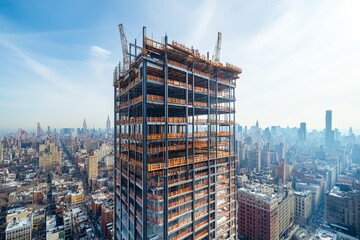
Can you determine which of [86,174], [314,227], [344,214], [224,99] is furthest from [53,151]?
[344,214]

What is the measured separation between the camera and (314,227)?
101 meters

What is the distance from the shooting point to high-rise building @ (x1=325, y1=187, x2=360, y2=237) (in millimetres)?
92588

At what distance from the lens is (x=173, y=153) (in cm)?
3422

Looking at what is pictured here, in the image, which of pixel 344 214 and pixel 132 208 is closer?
pixel 132 208

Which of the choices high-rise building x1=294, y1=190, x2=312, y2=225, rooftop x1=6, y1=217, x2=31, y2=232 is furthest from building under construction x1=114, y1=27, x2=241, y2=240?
high-rise building x1=294, y1=190, x2=312, y2=225

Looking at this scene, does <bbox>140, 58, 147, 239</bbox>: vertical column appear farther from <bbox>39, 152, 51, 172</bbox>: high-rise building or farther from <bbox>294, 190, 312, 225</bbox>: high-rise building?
<bbox>39, 152, 51, 172</bbox>: high-rise building

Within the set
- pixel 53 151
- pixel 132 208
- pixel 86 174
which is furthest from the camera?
pixel 53 151

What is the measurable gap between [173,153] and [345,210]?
121 m

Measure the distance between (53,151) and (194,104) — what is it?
736 feet

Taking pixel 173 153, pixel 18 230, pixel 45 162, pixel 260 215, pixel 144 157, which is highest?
pixel 144 157

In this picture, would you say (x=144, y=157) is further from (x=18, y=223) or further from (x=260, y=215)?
(x=18, y=223)

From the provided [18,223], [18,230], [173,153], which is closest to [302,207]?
[173,153]

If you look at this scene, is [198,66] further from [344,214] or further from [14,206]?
[14,206]

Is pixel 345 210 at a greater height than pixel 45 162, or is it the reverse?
pixel 45 162
